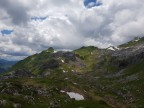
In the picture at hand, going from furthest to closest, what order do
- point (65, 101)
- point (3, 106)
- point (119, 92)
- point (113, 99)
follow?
point (119, 92) < point (113, 99) < point (65, 101) < point (3, 106)

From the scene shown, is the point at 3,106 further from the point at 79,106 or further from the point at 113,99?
the point at 113,99

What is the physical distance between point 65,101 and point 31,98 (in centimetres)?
1334

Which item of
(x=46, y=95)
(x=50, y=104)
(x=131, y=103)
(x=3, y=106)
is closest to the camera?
(x=3, y=106)

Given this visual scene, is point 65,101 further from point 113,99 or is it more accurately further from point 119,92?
point 119,92

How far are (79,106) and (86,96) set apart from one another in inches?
1678

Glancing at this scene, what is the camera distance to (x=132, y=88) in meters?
167

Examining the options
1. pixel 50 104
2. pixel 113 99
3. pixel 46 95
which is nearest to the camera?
pixel 50 104

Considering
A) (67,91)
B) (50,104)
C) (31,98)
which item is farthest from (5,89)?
(67,91)

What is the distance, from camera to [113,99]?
141 metres

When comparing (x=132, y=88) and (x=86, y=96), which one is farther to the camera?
(x=132, y=88)

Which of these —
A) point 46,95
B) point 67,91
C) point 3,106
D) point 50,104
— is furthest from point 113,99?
point 3,106

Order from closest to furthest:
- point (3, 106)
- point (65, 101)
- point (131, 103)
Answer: point (3, 106)
point (65, 101)
point (131, 103)

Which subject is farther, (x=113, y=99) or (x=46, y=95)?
(x=113, y=99)

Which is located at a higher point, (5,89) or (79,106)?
(5,89)
